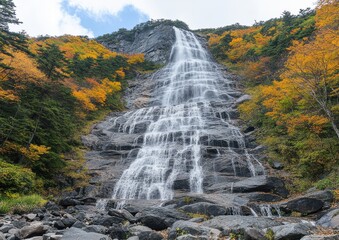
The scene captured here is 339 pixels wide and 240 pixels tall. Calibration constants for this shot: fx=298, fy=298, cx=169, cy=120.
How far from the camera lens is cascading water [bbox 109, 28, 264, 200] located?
Result: 20922 millimetres

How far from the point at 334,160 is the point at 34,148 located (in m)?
18.4

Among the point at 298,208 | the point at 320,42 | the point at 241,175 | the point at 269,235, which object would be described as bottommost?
the point at 269,235

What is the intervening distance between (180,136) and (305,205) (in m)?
14.1

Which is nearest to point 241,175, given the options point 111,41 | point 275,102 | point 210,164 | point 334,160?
point 210,164

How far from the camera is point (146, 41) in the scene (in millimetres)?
79125

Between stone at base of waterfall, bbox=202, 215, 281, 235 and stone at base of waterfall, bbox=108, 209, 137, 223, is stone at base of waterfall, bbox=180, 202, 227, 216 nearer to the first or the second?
stone at base of waterfall, bbox=202, 215, 281, 235

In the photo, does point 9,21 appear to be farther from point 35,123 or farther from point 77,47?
point 77,47

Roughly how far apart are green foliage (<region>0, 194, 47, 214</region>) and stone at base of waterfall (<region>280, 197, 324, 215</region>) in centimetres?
1161

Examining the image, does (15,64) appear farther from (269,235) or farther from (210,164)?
(269,235)

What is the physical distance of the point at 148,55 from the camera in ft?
230

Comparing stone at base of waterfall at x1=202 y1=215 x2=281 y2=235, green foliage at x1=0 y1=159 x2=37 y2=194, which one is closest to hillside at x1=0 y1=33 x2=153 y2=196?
green foliage at x1=0 y1=159 x2=37 y2=194

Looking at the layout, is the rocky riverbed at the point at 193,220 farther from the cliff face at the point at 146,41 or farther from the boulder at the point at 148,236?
the cliff face at the point at 146,41

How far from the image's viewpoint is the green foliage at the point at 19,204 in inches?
439

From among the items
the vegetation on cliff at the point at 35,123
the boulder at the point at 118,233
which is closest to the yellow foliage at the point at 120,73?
the vegetation on cliff at the point at 35,123
